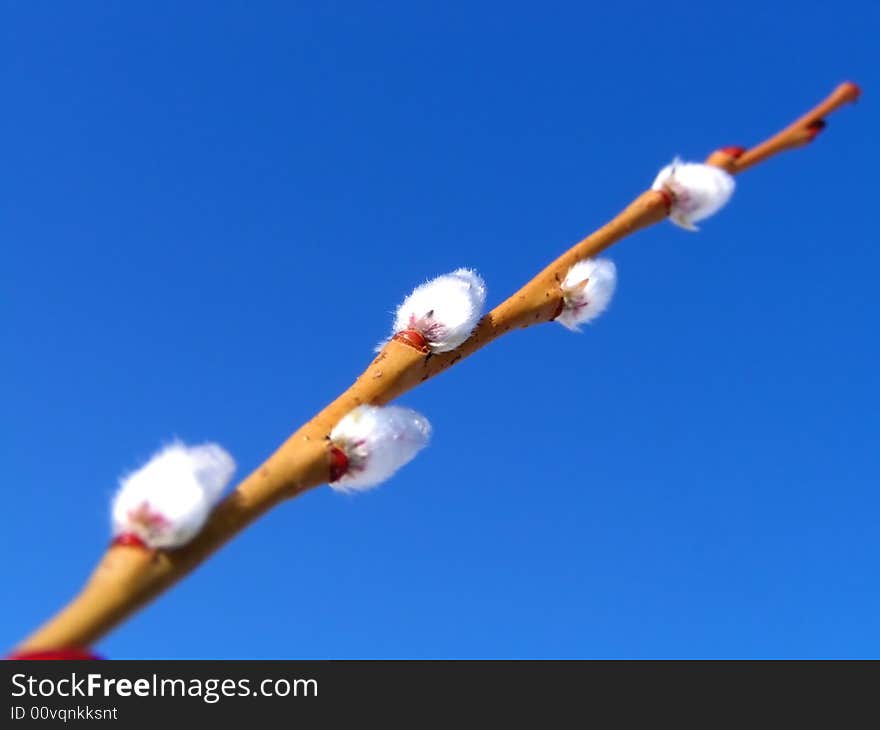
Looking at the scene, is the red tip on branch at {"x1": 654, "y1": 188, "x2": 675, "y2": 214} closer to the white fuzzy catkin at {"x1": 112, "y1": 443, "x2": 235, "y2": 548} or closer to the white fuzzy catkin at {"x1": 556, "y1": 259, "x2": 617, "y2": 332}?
the white fuzzy catkin at {"x1": 556, "y1": 259, "x2": 617, "y2": 332}

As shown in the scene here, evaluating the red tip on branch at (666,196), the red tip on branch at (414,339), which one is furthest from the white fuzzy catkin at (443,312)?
the red tip on branch at (666,196)

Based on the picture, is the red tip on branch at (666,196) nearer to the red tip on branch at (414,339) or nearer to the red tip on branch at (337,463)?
the red tip on branch at (414,339)

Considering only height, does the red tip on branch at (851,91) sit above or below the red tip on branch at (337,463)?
above

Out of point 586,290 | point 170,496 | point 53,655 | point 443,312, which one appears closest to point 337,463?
point 170,496

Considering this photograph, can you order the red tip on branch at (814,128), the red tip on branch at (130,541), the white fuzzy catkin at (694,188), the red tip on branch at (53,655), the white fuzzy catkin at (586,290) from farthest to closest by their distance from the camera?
the white fuzzy catkin at (586,290)
the white fuzzy catkin at (694,188)
the red tip on branch at (814,128)
the red tip on branch at (130,541)
the red tip on branch at (53,655)

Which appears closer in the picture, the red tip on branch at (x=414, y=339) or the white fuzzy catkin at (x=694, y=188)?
the red tip on branch at (x=414, y=339)

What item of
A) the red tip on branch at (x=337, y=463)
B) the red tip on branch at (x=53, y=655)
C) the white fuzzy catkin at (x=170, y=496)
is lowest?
the red tip on branch at (x=53, y=655)
